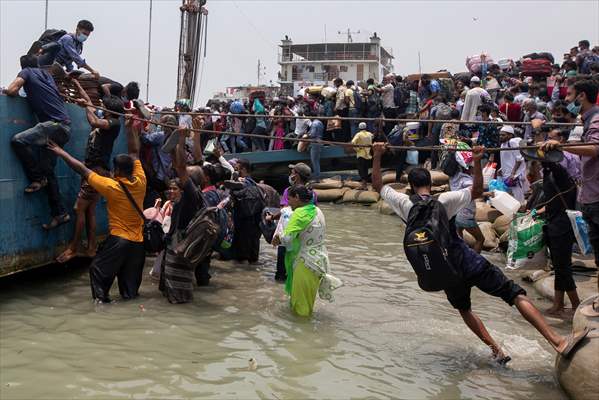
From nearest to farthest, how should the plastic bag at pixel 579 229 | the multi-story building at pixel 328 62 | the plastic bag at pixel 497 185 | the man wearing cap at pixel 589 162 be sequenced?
the man wearing cap at pixel 589 162
the plastic bag at pixel 579 229
the plastic bag at pixel 497 185
the multi-story building at pixel 328 62

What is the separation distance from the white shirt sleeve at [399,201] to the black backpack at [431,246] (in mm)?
243

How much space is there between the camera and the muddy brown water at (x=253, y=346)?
435 centimetres

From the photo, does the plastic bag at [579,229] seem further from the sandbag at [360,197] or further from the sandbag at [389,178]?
the sandbag at [389,178]

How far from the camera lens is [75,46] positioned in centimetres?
809

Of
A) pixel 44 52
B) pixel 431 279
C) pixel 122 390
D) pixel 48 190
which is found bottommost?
pixel 122 390

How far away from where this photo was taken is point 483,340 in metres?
5.10

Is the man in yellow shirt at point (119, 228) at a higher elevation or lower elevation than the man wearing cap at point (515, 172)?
lower

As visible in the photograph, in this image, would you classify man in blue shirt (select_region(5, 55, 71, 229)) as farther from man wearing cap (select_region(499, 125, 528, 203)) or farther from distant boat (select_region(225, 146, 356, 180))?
distant boat (select_region(225, 146, 356, 180))

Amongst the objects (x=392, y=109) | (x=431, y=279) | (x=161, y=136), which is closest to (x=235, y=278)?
(x=161, y=136)

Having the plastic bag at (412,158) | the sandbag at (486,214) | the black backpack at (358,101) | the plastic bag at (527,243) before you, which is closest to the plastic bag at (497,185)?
the sandbag at (486,214)

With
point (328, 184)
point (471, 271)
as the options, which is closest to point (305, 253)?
point (471, 271)

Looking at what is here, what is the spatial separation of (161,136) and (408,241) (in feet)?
14.5

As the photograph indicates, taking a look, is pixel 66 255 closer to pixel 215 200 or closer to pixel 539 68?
pixel 215 200

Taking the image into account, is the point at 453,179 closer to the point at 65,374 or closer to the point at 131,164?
the point at 131,164
